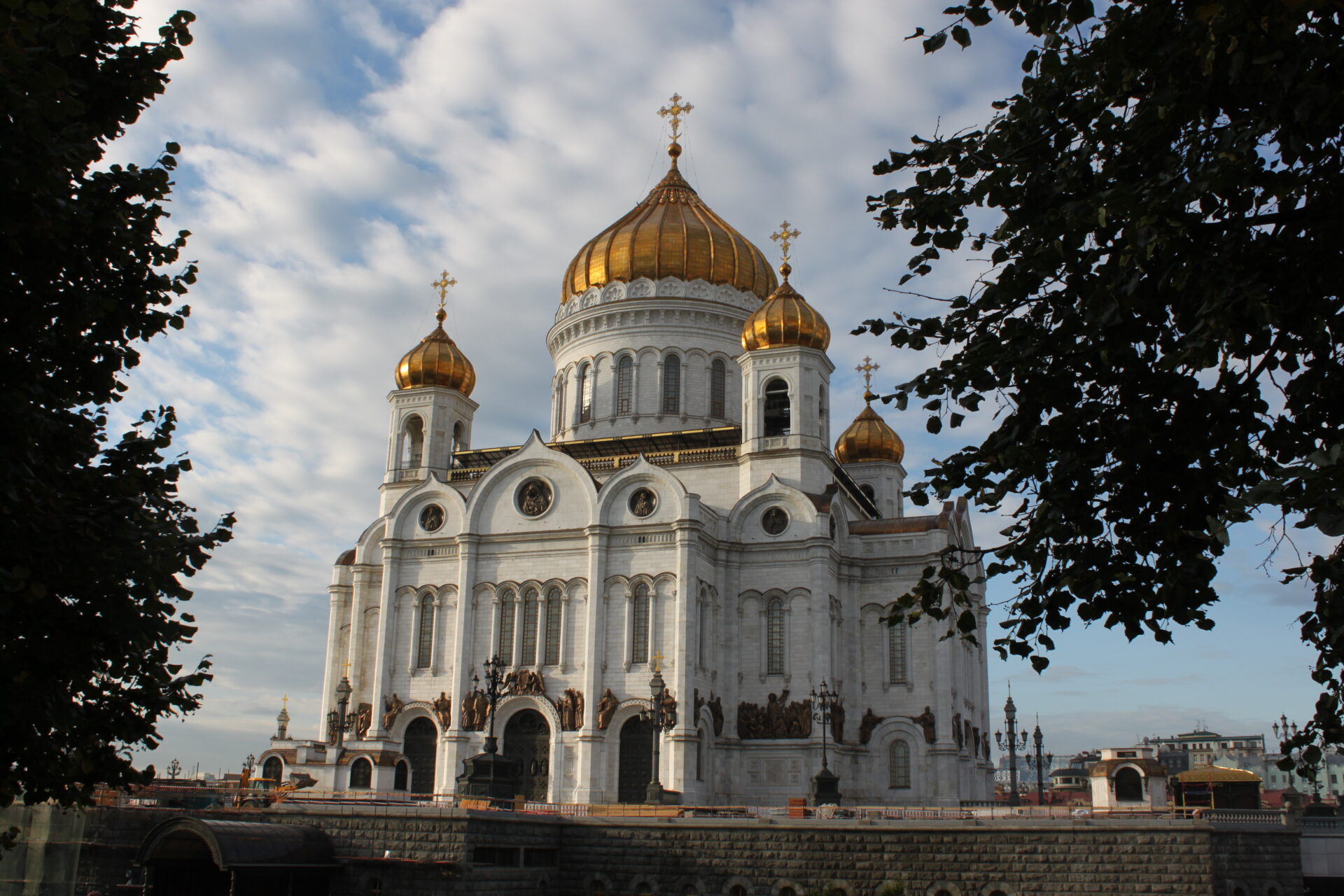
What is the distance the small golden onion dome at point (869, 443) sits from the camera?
4712cm

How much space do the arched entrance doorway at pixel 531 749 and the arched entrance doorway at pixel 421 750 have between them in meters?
2.35

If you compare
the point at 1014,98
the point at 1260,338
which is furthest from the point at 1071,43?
the point at 1260,338

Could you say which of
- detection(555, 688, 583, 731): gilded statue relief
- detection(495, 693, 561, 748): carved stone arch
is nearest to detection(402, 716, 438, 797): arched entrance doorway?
detection(495, 693, 561, 748): carved stone arch

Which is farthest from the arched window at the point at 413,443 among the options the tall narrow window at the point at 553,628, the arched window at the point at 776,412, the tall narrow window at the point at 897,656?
the tall narrow window at the point at 897,656

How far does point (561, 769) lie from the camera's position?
34906 millimetres

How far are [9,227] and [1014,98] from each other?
25.8 feet

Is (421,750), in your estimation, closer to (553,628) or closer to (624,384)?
(553,628)

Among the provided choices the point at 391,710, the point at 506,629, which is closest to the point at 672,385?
the point at 506,629

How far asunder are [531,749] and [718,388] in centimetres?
1431

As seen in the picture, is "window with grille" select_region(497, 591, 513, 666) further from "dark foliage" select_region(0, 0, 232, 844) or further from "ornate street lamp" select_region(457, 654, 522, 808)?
"dark foliage" select_region(0, 0, 232, 844)

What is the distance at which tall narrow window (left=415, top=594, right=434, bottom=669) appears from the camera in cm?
3788

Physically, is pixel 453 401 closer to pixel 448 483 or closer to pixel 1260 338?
pixel 448 483

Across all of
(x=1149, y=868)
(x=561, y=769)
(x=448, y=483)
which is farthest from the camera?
(x=448, y=483)

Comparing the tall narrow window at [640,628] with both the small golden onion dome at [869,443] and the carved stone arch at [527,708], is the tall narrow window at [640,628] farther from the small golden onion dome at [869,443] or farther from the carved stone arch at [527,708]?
the small golden onion dome at [869,443]
